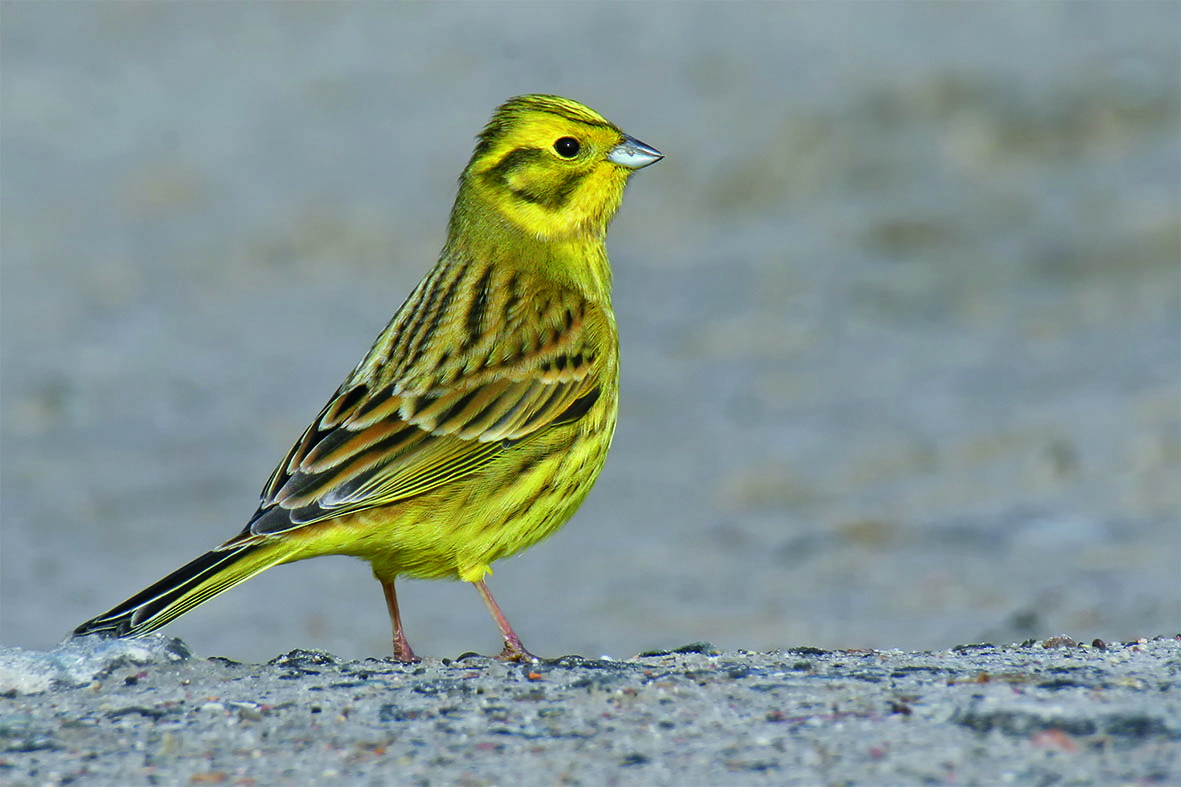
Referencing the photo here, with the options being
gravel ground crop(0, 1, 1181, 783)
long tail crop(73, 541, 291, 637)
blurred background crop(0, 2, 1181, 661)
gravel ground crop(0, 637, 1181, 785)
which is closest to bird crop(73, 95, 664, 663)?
long tail crop(73, 541, 291, 637)

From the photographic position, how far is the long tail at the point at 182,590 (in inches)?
200

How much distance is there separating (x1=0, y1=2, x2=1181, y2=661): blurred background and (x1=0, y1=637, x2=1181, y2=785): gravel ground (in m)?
3.84

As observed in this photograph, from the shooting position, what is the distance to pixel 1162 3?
16375mm

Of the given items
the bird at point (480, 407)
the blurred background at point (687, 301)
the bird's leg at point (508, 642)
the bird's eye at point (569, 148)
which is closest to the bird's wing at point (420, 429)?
the bird at point (480, 407)

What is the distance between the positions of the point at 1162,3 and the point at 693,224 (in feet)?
16.1

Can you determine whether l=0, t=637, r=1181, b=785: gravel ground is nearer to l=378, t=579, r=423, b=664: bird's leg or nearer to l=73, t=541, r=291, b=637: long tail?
l=73, t=541, r=291, b=637: long tail

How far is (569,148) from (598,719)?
2.77m

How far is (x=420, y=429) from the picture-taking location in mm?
5762

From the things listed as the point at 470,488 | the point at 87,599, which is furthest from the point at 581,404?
the point at 87,599

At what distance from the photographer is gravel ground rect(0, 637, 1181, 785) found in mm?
4176

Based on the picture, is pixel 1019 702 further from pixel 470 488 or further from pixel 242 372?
pixel 242 372

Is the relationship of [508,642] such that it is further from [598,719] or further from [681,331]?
[681,331]

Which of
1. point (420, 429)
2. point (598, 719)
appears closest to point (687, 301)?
point (420, 429)

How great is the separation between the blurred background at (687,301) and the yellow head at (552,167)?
289 centimetres
